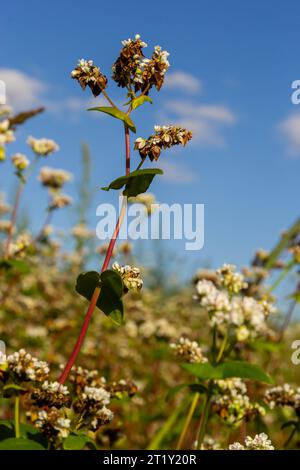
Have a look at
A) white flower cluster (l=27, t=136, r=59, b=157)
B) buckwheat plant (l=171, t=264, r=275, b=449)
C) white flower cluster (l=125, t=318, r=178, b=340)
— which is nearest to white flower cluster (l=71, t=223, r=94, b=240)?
white flower cluster (l=125, t=318, r=178, b=340)

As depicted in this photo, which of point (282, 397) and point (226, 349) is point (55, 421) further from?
point (282, 397)

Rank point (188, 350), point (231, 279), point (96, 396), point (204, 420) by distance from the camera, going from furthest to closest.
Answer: point (188, 350), point (231, 279), point (204, 420), point (96, 396)

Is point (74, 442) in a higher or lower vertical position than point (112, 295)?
lower

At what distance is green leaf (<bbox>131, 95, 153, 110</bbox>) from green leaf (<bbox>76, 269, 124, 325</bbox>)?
1.78 ft

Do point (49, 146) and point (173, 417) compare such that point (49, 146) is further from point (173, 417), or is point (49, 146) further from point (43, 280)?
point (43, 280)

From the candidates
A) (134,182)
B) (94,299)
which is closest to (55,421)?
(94,299)

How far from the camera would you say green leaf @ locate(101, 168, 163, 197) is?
5.64 feet

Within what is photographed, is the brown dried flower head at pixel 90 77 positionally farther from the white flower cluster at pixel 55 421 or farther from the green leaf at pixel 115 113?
the white flower cluster at pixel 55 421

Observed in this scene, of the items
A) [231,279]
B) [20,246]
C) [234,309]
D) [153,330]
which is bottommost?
[153,330]

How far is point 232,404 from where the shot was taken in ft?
8.23

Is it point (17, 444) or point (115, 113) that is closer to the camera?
point (17, 444)

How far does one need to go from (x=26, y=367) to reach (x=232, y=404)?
3.43 feet

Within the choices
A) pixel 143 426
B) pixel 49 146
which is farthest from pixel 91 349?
pixel 49 146
